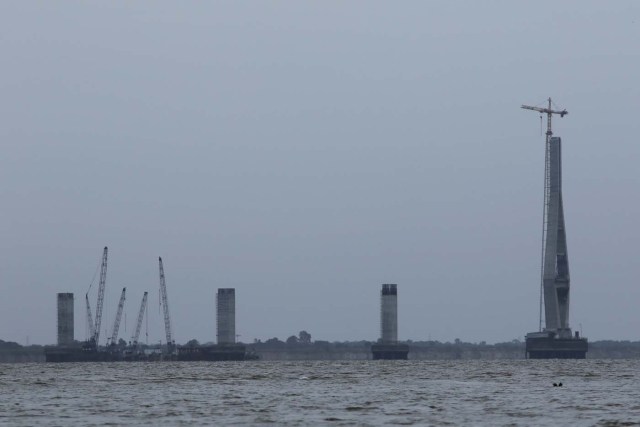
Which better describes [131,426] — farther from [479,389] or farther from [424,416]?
[479,389]

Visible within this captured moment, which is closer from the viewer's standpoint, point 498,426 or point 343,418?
point 498,426

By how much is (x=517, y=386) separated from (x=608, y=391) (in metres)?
13.5

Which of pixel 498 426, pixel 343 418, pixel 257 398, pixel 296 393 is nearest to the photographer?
pixel 498 426

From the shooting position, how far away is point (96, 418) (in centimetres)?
8969

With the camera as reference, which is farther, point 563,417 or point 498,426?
point 563,417

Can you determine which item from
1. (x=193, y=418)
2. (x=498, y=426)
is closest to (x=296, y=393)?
(x=193, y=418)

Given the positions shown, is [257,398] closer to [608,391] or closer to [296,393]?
[296,393]

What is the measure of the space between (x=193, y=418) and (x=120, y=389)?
53.7 m

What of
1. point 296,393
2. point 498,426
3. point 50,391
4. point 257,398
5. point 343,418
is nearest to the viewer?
point 498,426

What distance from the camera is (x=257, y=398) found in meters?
115

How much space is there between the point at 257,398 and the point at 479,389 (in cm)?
2518

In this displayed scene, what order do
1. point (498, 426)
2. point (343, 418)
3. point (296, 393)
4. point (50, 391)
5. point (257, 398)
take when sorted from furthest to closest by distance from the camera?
point (50, 391), point (296, 393), point (257, 398), point (343, 418), point (498, 426)

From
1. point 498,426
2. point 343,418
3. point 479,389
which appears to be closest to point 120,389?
point 479,389

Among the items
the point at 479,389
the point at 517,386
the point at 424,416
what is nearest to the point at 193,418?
the point at 424,416
